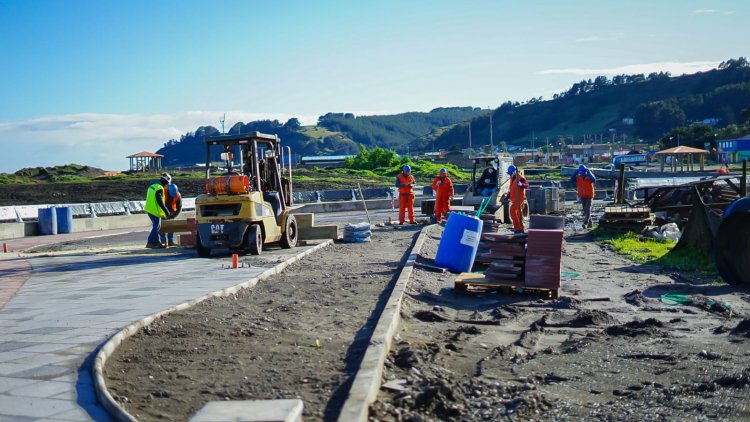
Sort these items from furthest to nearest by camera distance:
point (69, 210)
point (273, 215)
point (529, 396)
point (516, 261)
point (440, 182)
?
point (69, 210)
point (440, 182)
point (273, 215)
point (516, 261)
point (529, 396)

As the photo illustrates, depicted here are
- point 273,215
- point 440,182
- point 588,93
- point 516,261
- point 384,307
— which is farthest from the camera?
point 588,93

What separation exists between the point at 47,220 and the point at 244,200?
15.1m

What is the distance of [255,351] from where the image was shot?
6.75 metres

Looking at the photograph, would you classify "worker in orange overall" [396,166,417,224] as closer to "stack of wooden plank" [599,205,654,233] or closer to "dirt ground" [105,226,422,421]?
"stack of wooden plank" [599,205,654,233]

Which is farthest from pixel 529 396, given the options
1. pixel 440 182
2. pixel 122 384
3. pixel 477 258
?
pixel 440 182

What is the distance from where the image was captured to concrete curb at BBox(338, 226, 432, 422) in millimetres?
4738

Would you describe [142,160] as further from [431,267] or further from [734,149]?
[431,267]

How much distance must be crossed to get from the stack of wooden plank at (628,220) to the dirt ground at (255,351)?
10238 millimetres

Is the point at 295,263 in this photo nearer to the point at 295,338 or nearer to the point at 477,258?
the point at 477,258

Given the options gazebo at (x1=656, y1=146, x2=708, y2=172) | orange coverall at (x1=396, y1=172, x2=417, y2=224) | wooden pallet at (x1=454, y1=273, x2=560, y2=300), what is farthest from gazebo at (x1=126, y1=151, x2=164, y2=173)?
wooden pallet at (x1=454, y1=273, x2=560, y2=300)

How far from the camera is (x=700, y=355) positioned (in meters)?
6.91

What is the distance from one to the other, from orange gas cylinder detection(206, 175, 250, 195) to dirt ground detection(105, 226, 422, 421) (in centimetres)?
447

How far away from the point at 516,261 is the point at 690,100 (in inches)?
5757

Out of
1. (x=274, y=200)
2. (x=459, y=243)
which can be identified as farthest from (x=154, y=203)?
(x=459, y=243)
